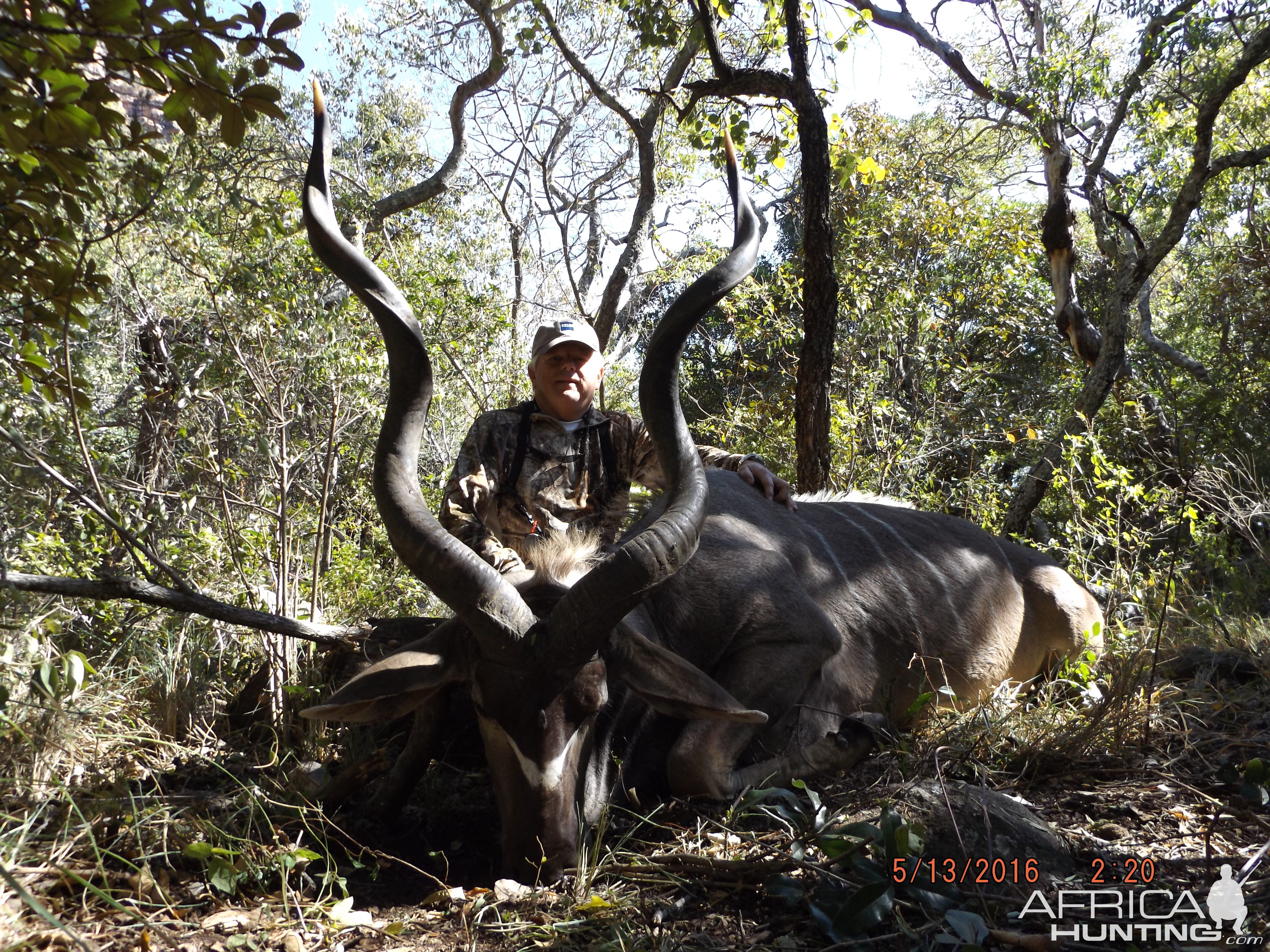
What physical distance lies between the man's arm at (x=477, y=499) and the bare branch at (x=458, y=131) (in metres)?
6.67

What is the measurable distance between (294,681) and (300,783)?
2.17 feet

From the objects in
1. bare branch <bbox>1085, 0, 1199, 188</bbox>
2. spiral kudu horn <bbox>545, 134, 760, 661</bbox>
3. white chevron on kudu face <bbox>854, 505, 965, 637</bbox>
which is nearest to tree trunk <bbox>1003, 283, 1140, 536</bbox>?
bare branch <bbox>1085, 0, 1199, 188</bbox>

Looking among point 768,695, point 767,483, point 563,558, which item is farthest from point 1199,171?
point 563,558

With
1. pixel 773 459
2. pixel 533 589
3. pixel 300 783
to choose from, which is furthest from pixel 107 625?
pixel 773 459

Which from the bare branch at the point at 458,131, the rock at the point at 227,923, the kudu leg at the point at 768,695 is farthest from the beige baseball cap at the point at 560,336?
the bare branch at the point at 458,131

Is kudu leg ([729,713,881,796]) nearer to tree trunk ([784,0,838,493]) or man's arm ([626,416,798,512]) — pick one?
man's arm ([626,416,798,512])

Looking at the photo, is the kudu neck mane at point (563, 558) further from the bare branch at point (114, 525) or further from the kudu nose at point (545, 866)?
the bare branch at point (114, 525)

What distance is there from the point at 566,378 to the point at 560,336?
0.69 ft

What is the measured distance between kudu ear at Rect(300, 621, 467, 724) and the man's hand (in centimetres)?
200

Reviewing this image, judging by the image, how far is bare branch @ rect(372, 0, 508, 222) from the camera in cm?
1074

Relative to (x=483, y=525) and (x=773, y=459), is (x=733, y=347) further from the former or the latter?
(x=483, y=525)

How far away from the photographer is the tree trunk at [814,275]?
6.08 m

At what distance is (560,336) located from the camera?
4590 millimetres

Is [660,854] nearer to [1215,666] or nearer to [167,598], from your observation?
[167,598]
